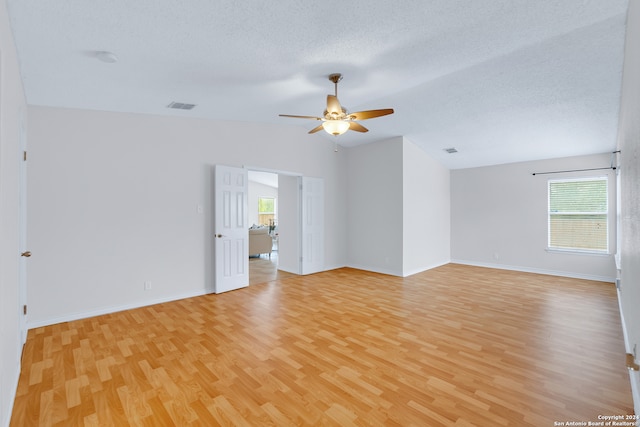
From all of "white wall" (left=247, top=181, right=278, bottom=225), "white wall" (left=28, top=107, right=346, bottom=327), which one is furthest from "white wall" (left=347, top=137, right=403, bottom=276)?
"white wall" (left=247, top=181, right=278, bottom=225)

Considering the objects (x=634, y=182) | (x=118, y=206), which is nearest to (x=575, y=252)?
(x=634, y=182)

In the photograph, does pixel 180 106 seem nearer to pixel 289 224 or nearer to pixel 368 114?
pixel 368 114

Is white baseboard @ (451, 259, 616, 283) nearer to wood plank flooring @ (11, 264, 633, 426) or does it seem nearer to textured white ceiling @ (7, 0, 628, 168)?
wood plank flooring @ (11, 264, 633, 426)

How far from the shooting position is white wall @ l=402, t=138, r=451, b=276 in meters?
5.95

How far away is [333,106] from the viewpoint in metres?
3.16

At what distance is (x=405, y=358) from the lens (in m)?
2.61

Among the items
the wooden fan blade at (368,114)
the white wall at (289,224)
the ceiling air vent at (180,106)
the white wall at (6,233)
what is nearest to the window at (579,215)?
the wooden fan blade at (368,114)

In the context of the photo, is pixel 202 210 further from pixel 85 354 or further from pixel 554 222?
pixel 554 222

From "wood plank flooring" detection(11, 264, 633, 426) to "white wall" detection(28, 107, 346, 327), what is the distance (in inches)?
14.7

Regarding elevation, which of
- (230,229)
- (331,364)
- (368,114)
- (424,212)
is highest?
(368,114)

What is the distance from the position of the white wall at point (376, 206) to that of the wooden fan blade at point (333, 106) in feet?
9.79

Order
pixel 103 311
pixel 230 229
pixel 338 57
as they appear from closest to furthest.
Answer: pixel 338 57, pixel 103 311, pixel 230 229

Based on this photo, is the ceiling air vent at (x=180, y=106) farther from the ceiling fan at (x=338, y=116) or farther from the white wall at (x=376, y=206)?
the white wall at (x=376, y=206)

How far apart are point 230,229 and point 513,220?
5987 millimetres
